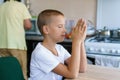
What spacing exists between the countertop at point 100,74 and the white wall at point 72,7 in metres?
1.71

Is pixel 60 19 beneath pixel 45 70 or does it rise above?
above

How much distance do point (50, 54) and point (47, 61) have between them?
0.05 meters

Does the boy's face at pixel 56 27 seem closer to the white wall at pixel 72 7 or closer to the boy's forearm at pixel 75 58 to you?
the boy's forearm at pixel 75 58

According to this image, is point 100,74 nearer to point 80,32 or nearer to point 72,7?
point 80,32

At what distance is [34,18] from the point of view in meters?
3.24

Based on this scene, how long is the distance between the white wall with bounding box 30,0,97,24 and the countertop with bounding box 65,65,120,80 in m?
1.71

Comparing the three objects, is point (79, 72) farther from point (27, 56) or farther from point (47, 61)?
point (27, 56)

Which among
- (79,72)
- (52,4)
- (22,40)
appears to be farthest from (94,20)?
(79,72)

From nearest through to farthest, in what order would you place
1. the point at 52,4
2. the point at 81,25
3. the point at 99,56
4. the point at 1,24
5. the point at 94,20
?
the point at 81,25 < the point at 99,56 < the point at 1,24 < the point at 94,20 < the point at 52,4

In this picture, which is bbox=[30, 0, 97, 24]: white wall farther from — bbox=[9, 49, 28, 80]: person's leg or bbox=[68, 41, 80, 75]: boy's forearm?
bbox=[68, 41, 80, 75]: boy's forearm

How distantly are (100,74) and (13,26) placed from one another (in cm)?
168

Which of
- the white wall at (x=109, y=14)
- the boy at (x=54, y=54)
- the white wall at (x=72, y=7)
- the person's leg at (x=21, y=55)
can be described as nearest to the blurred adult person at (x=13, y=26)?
the person's leg at (x=21, y=55)

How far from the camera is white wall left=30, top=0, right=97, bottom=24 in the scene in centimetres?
311

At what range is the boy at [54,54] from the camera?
1.30 meters
